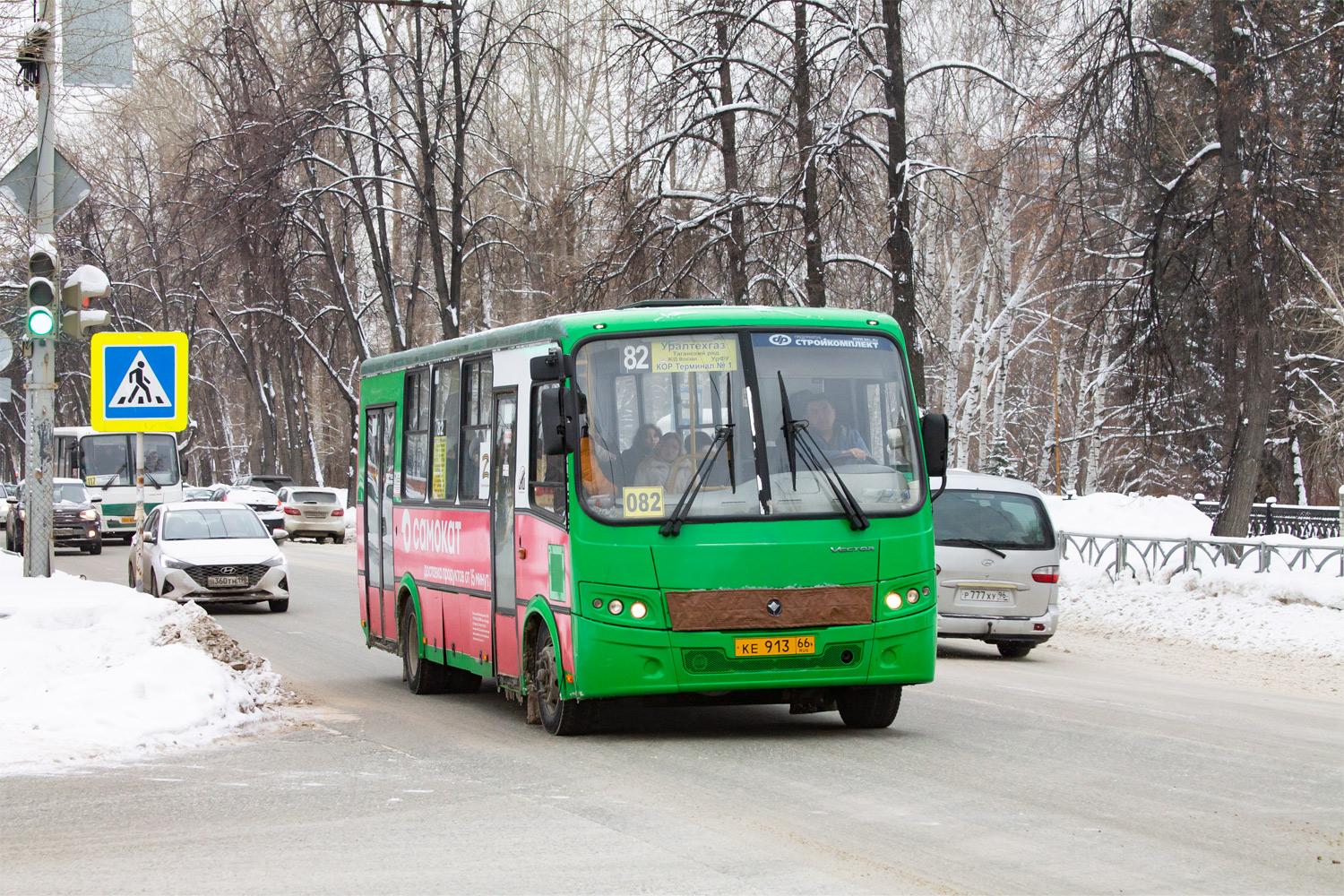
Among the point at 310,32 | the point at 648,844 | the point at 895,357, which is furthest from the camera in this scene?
the point at 310,32

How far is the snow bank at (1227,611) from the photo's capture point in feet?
62.8

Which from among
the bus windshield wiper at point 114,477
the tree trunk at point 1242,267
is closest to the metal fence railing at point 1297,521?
the tree trunk at point 1242,267

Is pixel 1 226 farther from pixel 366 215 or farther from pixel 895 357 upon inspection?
pixel 366 215

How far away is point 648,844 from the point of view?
7320 mm

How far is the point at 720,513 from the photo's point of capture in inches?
409

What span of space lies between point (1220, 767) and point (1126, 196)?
25.9 metres

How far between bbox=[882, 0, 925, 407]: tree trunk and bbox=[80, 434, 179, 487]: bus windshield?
28.5 meters

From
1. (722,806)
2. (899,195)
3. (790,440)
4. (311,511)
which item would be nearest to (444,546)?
(790,440)

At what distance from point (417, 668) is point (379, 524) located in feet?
5.95

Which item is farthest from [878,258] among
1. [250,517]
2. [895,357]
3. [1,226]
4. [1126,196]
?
[895,357]

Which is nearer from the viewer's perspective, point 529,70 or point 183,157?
point 183,157

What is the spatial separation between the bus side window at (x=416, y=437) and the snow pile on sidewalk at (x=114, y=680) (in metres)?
2.05

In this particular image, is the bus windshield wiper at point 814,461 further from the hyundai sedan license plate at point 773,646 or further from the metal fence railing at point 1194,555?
the metal fence railing at point 1194,555

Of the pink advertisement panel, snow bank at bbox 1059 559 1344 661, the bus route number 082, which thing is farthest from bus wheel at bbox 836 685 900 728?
snow bank at bbox 1059 559 1344 661
